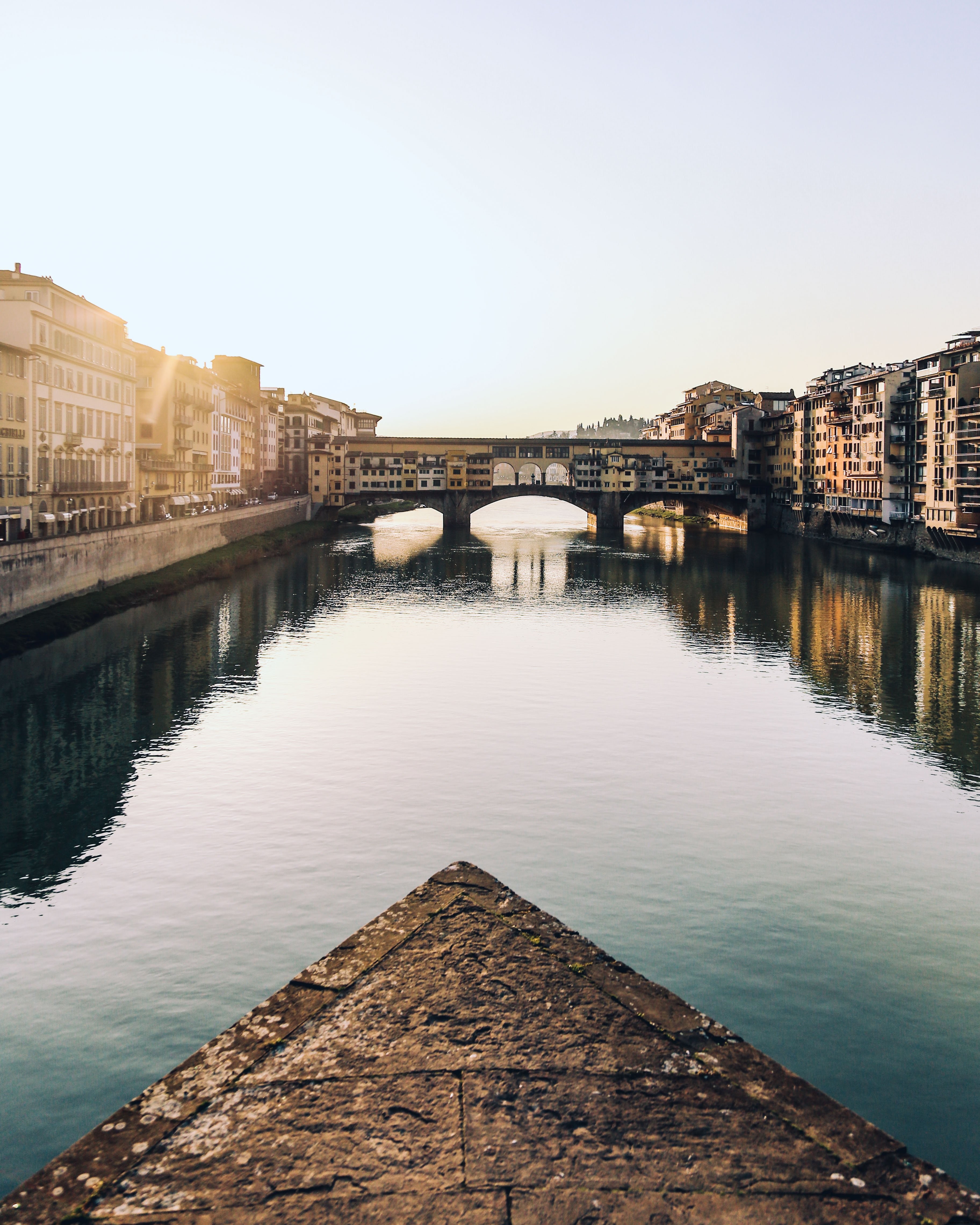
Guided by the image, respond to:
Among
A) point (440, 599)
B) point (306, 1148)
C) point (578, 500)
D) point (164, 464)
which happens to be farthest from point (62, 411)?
point (578, 500)

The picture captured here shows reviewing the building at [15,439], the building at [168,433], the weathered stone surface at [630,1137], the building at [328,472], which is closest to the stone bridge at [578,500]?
the building at [328,472]

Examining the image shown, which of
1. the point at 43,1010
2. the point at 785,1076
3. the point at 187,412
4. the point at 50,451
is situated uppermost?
the point at 187,412

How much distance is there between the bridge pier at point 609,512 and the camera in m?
120

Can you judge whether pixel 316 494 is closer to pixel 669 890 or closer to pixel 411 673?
pixel 411 673

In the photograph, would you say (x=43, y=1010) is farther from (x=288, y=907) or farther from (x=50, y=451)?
(x=50, y=451)

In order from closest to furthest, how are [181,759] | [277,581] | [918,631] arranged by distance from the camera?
[181,759] < [918,631] < [277,581]

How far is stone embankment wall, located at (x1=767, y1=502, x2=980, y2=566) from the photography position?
74.4 meters

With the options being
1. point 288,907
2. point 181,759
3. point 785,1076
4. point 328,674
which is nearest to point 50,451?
point 328,674

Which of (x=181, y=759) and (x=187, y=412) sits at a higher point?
(x=187, y=412)

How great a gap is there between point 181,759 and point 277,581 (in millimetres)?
40793

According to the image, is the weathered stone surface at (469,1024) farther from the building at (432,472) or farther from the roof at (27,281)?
the building at (432,472)

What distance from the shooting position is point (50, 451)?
171ft

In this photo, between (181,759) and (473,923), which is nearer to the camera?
(473,923)

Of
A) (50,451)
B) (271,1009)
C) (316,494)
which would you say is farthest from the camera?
(316,494)
